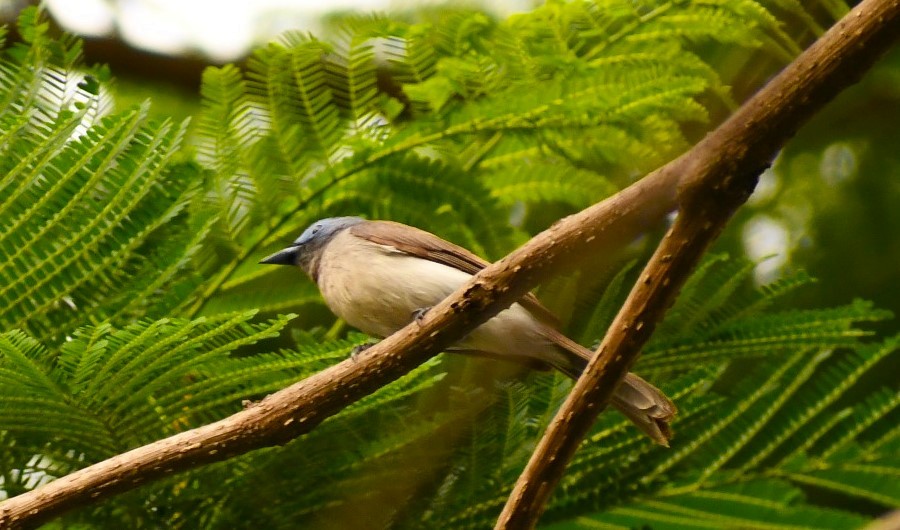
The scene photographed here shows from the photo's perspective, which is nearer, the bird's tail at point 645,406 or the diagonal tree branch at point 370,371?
the diagonal tree branch at point 370,371

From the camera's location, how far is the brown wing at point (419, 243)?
1.80m

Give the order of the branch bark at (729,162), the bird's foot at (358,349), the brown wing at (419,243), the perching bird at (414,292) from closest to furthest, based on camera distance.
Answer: the branch bark at (729,162) < the bird's foot at (358,349) < the perching bird at (414,292) < the brown wing at (419,243)

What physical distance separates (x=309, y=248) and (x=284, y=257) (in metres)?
0.06

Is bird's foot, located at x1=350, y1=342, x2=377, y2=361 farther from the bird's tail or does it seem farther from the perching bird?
the bird's tail

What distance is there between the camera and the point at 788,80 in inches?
43.2

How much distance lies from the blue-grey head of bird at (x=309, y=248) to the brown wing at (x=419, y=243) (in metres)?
0.03

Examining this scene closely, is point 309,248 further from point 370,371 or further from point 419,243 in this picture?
point 370,371

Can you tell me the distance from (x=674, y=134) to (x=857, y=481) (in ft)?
2.36

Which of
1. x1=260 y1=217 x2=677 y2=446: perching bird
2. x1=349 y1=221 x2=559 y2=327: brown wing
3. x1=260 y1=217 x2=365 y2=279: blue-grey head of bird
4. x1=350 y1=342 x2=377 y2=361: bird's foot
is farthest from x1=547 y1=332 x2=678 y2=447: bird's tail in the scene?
x1=260 y1=217 x2=365 y2=279: blue-grey head of bird

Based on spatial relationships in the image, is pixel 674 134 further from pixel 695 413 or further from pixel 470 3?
pixel 470 3

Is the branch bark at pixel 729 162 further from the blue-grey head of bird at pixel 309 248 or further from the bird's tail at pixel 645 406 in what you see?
the blue-grey head of bird at pixel 309 248

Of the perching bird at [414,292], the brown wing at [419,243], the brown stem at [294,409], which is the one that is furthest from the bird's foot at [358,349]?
the brown wing at [419,243]

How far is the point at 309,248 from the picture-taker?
6.34 feet

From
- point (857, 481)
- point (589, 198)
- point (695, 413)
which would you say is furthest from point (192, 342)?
point (857, 481)
